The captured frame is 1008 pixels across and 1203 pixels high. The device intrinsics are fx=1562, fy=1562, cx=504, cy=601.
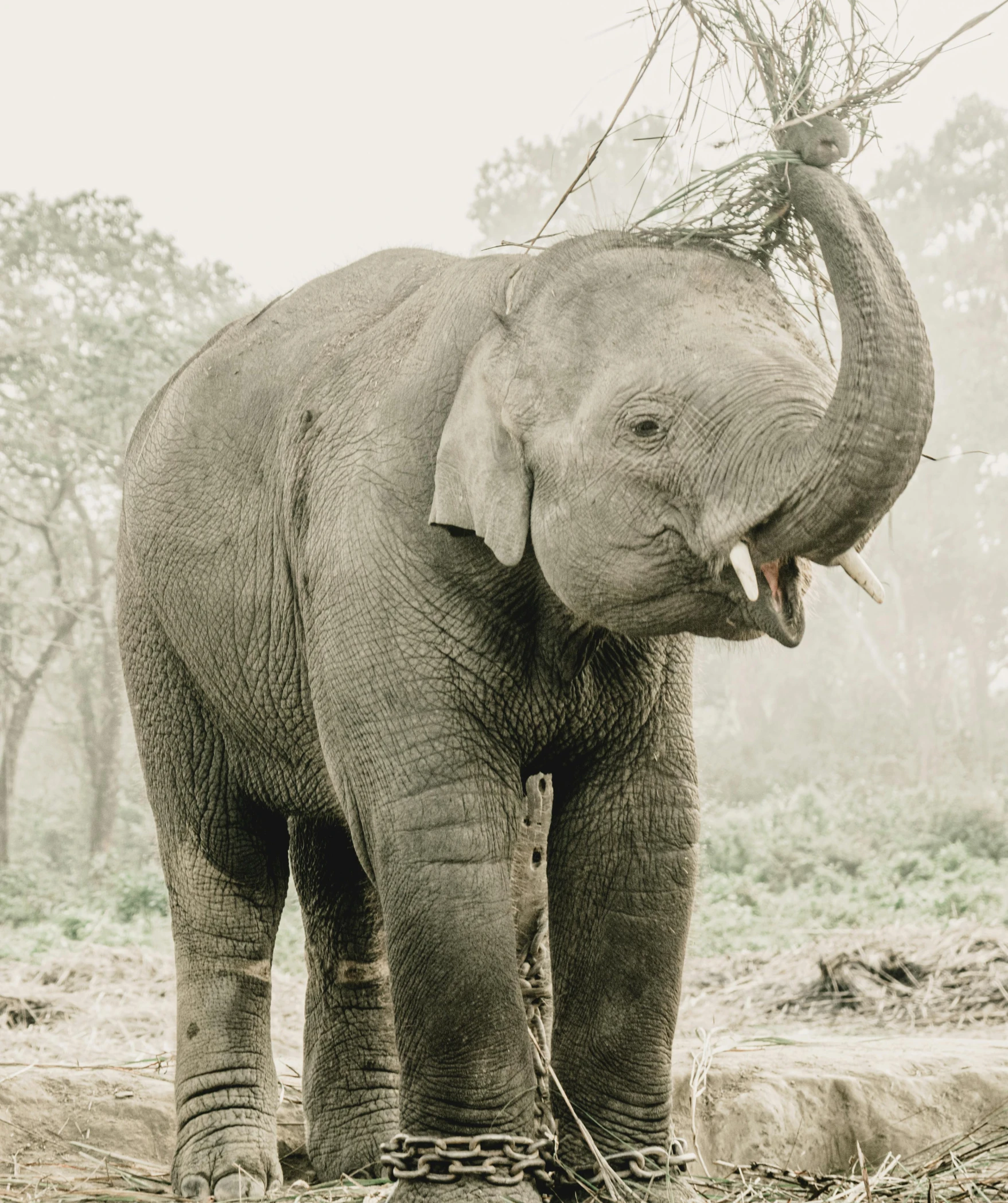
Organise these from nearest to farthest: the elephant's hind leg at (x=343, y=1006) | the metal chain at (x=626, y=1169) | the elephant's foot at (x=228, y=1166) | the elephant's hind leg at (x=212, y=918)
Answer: the metal chain at (x=626, y=1169) < the elephant's foot at (x=228, y=1166) < the elephant's hind leg at (x=212, y=918) < the elephant's hind leg at (x=343, y=1006)

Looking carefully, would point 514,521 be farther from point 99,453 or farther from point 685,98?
point 99,453

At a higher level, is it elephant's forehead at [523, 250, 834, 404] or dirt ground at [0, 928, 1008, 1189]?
elephant's forehead at [523, 250, 834, 404]

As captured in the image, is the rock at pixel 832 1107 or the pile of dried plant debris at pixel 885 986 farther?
the pile of dried plant debris at pixel 885 986

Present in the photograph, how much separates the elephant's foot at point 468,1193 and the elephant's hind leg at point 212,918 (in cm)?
96

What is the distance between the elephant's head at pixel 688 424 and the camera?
2498 mm

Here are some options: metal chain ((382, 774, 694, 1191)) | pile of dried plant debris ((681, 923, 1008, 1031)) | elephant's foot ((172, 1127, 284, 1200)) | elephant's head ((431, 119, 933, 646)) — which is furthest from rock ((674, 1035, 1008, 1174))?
elephant's head ((431, 119, 933, 646))

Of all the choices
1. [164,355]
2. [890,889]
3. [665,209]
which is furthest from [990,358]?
[665,209]

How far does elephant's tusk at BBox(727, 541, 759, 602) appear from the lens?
2.53 metres

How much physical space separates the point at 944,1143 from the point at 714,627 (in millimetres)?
2491

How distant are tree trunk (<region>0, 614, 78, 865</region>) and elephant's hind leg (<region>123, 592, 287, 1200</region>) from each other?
47.0 ft

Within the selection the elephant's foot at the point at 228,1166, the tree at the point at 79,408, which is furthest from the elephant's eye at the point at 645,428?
the tree at the point at 79,408

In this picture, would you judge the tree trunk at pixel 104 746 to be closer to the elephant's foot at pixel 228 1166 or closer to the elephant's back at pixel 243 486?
the elephant's back at pixel 243 486

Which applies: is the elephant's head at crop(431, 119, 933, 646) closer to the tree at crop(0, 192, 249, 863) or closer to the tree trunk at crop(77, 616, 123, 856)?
the tree at crop(0, 192, 249, 863)

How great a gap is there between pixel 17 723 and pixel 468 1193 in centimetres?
1688
